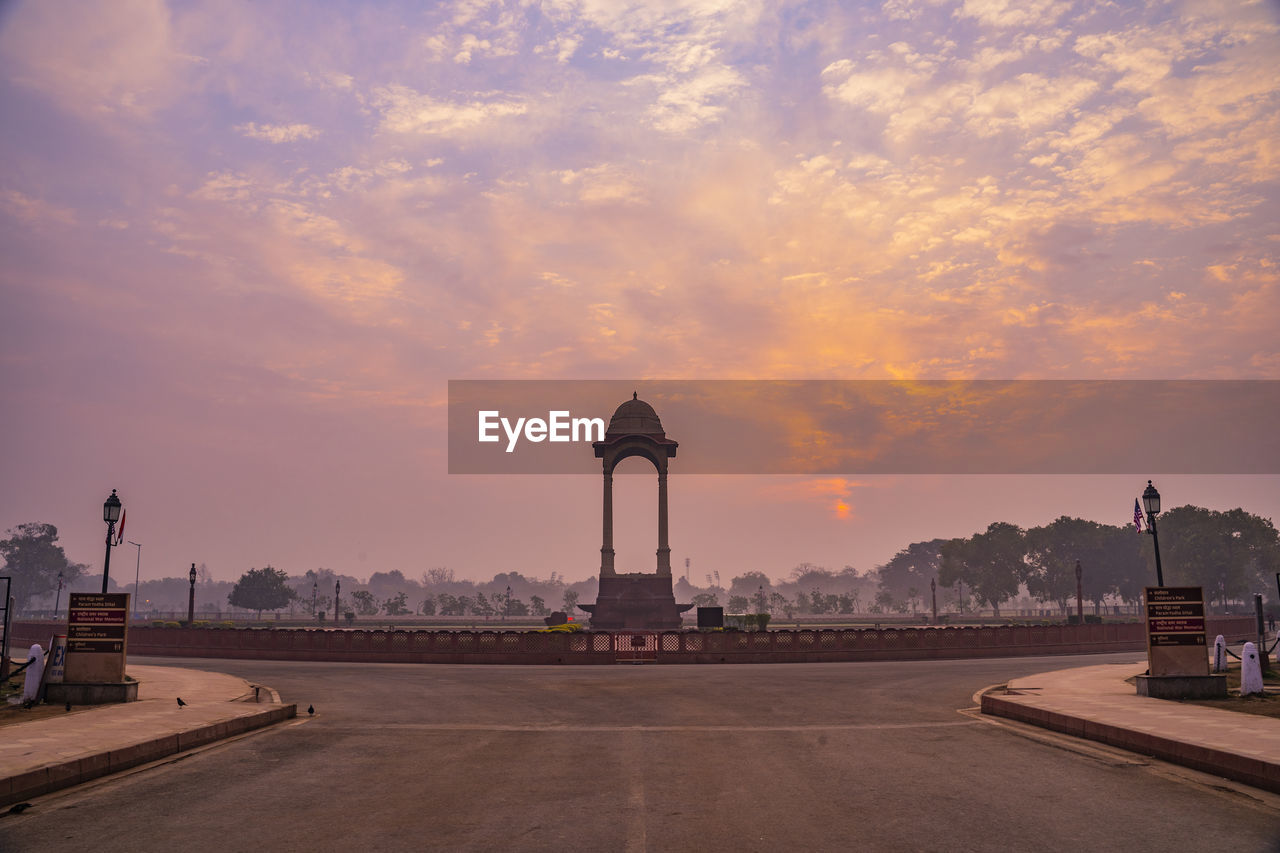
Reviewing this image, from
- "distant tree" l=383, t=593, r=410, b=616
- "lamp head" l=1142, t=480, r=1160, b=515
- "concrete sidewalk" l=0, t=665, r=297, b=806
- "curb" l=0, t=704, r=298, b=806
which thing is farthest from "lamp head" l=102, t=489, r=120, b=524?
"distant tree" l=383, t=593, r=410, b=616

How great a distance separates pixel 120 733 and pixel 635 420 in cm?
4568

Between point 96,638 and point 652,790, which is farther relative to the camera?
point 96,638

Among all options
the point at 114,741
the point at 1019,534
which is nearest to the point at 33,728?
the point at 114,741

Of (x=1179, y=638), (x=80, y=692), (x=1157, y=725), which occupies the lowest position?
(x=1157, y=725)

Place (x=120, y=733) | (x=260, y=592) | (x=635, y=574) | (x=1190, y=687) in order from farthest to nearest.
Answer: (x=260, y=592) → (x=635, y=574) → (x=1190, y=687) → (x=120, y=733)

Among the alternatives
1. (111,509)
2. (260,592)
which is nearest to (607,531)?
(111,509)

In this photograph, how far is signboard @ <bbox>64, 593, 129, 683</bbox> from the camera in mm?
17781

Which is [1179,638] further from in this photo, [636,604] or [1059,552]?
[1059,552]

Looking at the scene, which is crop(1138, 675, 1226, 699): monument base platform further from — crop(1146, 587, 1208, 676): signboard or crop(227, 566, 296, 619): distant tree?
crop(227, 566, 296, 619): distant tree

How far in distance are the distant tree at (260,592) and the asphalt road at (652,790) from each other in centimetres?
13112

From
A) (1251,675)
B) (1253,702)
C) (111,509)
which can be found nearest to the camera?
(1253,702)

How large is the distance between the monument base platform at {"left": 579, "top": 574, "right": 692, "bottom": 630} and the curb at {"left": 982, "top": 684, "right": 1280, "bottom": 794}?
36.1 metres

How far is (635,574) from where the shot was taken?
54906 mm

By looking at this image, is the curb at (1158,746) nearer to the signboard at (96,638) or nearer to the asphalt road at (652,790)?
the asphalt road at (652,790)
